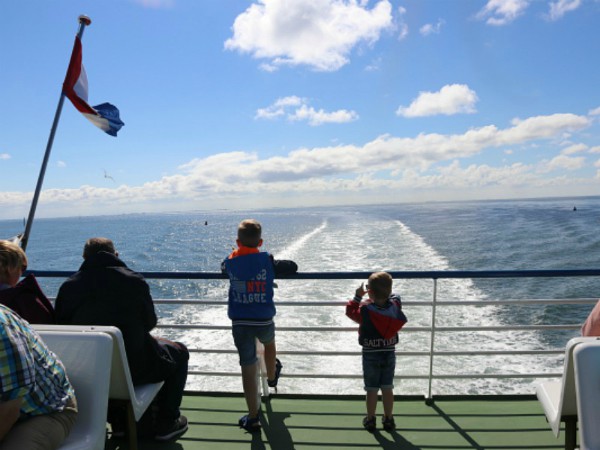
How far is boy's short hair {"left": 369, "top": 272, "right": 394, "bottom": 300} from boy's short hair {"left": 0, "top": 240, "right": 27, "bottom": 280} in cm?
175

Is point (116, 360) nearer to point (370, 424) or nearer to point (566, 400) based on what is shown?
point (370, 424)

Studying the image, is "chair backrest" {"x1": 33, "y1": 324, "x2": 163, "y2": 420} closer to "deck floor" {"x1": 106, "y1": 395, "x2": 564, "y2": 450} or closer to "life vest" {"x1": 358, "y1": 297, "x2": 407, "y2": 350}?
"deck floor" {"x1": 106, "y1": 395, "x2": 564, "y2": 450}

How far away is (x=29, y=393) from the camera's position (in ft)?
5.00

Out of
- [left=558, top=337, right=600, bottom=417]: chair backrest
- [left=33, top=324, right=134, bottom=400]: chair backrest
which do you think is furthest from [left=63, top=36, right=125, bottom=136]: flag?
[left=558, top=337, right=600, bottom=417]: chair backrest

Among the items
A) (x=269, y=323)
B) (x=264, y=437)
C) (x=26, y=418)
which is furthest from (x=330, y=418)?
(x=26, y=418)

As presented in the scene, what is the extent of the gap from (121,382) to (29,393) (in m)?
0.51

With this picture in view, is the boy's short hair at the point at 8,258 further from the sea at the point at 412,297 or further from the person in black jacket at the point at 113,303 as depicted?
the sea at the point at 412,297

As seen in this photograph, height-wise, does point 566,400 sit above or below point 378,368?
above

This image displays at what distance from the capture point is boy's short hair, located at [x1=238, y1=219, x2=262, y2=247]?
256 cm

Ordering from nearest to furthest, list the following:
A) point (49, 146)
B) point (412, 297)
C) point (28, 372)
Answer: point (28, 372)
point (49, 146)
point (412, 297)

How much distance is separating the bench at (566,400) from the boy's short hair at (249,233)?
5.19ft

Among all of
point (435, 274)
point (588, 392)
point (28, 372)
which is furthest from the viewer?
point (435, 274)

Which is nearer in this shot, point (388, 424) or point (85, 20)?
point (388, 424)

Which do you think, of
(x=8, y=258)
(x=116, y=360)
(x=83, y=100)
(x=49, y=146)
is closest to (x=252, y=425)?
(x=116, y=360)
